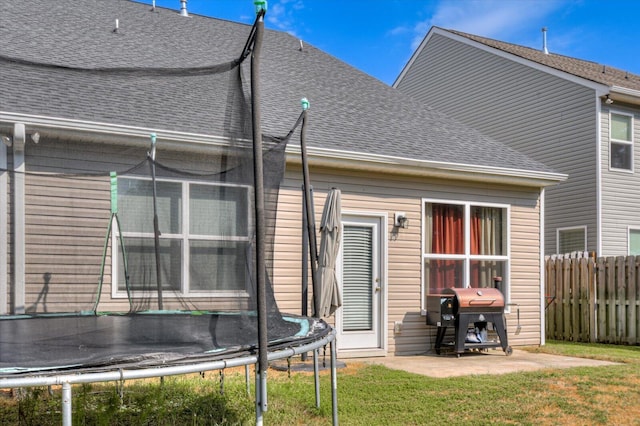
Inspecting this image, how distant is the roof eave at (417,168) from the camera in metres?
7.94

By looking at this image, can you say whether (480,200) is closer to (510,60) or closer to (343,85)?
(343,85)

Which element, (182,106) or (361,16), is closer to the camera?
(182,106)

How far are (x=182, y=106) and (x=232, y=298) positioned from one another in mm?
1284

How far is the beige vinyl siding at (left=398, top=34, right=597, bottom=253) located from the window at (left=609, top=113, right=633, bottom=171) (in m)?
0.60

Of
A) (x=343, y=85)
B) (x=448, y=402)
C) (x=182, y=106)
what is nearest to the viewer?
(x=182, y=106)

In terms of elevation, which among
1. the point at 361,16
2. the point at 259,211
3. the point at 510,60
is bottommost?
the point at 259,211

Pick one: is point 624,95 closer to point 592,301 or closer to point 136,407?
point 592,301

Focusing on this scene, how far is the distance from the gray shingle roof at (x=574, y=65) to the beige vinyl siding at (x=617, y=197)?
81cm

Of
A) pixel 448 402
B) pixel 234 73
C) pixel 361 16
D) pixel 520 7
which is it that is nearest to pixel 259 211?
pixel 234 73

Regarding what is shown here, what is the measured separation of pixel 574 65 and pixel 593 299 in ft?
22.7

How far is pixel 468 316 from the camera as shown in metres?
8.34

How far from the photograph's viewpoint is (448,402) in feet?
18.2

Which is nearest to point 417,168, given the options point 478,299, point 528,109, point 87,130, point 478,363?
point 478,299

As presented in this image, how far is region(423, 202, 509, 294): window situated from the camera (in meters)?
9.05
